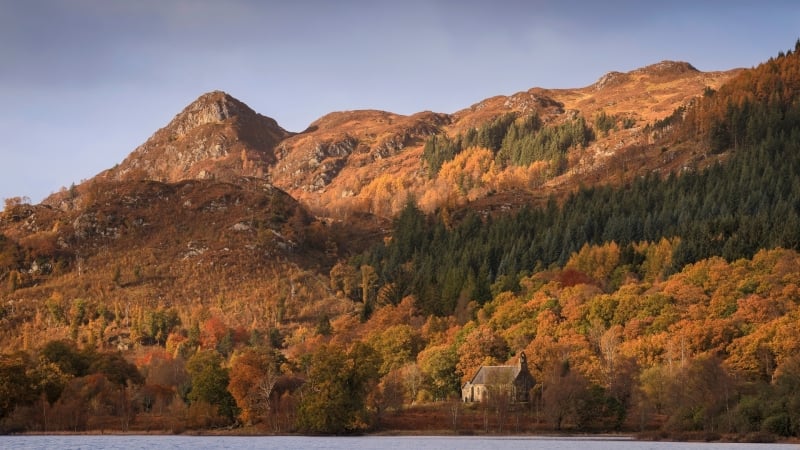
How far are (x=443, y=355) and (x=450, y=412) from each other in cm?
2568

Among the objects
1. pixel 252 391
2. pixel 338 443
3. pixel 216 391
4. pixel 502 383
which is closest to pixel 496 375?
pixel 502 383

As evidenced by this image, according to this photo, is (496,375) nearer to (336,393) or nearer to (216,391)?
(336,393)

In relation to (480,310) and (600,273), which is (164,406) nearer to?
(480,310)

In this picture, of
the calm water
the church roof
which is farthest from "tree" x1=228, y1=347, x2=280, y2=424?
the church roof

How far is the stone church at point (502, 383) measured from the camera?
138 metres

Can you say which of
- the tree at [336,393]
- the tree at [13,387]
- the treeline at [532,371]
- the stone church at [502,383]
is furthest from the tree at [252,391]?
the stone church at [502,383]

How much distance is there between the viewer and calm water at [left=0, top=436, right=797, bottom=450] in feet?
312

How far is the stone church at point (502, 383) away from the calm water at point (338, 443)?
2245 cm

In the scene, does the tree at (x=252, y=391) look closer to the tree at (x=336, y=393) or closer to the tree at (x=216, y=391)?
the tree at (x=216, y=391)

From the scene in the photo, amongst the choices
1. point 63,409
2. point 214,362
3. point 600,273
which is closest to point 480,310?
→ point 600,273

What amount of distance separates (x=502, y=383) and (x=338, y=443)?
132 ft

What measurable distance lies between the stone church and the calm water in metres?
22.5

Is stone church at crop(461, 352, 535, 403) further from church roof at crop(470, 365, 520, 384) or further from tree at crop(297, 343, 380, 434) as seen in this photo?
tree at crop(297, 343, 380, 434)

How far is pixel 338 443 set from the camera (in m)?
102
